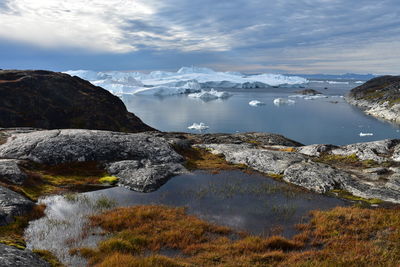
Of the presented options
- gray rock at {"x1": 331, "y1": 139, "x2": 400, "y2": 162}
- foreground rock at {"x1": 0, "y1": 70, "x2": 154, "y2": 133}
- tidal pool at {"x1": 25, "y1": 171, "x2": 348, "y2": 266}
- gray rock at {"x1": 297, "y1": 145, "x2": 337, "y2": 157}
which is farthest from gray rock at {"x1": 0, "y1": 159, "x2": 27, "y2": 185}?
foreground rock at {"x1": 0, "y1": 70, "x2": 154, "y2": 133}

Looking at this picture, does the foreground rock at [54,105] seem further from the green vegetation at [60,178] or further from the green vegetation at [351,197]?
the green vegetation at [351,197]

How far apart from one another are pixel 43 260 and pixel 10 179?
44.0 ft

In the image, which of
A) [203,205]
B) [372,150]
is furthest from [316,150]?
[203,205]

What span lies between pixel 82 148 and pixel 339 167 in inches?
1177

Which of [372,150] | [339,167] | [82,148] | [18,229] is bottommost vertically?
[339,167]

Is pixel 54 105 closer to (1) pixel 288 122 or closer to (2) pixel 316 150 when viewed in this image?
(2) pixel 316 150

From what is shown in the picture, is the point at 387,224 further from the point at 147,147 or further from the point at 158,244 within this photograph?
the point at 147,147

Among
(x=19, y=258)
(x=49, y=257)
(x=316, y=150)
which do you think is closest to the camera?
(x=19, y=258)

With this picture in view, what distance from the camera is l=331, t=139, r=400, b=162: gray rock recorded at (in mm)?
33481

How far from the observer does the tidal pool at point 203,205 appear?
1388cm

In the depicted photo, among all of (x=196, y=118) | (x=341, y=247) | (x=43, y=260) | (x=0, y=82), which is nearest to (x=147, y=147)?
(x=43, y=260)

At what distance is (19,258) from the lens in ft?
34.6

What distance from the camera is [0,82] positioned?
89188 mm

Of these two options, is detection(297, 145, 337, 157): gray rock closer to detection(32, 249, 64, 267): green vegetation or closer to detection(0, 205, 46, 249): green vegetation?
detection(0, 205, 46, 249): green vegetation
